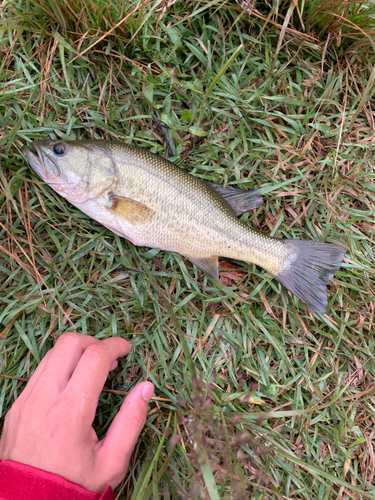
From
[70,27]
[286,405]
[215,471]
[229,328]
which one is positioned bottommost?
[215,471]

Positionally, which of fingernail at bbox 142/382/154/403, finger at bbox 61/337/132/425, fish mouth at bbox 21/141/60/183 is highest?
fish mouth at bbox 21/141/60/183

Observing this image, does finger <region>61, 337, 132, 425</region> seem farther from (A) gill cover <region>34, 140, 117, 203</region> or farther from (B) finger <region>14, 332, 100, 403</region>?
(A) gill cover <region>34, 140, 117, 203</region>

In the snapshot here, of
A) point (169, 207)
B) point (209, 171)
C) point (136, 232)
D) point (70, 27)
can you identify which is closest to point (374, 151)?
point (209, 171)

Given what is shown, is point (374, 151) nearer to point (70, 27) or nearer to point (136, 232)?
point (136, 232)

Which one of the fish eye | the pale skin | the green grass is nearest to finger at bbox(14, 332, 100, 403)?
the pale skin

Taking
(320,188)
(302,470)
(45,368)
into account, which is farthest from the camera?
(320,188)

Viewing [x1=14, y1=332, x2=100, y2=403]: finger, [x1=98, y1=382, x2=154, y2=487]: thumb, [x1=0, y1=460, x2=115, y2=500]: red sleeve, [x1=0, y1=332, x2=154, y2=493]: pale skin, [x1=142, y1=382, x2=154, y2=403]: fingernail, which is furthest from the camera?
[x1=142, y1=382, x2=154, y2=403]: fingernail
